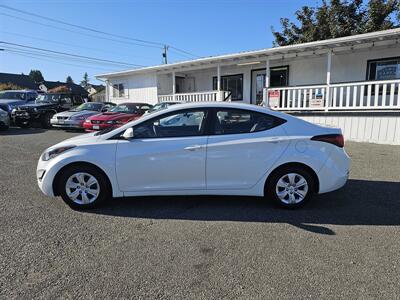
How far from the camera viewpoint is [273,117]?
428 cm

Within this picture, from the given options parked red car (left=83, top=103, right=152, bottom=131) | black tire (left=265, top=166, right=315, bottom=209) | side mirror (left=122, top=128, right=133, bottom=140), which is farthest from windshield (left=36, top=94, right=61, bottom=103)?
black tire (left=265, top=166, right=315, bottom=209)

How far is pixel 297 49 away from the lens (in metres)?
12.3

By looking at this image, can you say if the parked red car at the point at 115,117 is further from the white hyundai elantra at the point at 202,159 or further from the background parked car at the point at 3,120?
the white hyundai elantra at the point at 202,159

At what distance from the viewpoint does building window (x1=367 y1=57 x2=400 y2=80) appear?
1169 centimetres

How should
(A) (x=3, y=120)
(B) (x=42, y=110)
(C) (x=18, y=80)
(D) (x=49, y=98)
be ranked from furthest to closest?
(C) (x=18, y=80) → (D) (x=49, y=98) → (B) (x=42, y=110) → (A) (x=3, y=120)

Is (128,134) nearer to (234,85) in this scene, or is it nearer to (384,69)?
(384,69)

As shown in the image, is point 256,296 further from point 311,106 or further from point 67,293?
point 311,106

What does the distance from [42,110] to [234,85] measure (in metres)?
10.3

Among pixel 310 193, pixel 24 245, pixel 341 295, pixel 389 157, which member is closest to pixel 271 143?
pixel 310 193

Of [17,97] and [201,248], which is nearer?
[201,248]

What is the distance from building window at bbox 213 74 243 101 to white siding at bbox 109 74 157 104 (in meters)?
4.30

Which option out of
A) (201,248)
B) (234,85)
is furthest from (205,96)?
(201,248)

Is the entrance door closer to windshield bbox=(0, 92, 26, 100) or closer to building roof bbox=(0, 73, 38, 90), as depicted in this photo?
windshield bbox=(0, 92, 26, 100)

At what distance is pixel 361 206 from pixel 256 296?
2810mm
